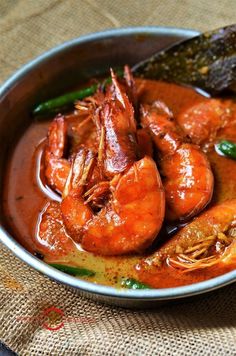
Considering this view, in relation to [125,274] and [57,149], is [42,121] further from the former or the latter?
[125,274]

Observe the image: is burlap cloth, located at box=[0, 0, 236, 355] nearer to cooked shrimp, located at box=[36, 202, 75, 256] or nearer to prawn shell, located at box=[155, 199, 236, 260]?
cooked shrimp, located at box=[36, 202, 75, 256]

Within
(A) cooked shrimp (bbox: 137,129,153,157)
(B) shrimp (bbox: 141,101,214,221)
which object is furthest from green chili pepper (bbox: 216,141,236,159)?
(A) cooked shrimp (bbox: 137,129,153,157)

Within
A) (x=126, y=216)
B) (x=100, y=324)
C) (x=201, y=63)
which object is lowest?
(x=100, y=324)

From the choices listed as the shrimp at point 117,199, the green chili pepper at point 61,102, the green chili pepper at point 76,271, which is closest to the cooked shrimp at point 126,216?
the shrimp at point 117,199

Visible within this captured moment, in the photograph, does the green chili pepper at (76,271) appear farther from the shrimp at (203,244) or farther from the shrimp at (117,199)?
the shrimp at (203,244)

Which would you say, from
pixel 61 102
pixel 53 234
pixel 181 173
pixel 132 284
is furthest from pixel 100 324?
pixel 61 102

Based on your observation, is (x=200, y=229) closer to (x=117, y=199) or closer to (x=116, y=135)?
(x=117, y=199)

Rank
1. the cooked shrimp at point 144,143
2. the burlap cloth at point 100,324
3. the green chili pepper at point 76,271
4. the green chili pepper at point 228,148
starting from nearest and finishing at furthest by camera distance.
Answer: the burlap cloth at point 100,324, the green chili pepper at point 76,271, the cooked shrimp at point 144,143, the green chili pepper at point 228,148

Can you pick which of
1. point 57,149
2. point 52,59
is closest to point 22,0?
point 52,59
